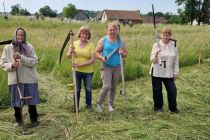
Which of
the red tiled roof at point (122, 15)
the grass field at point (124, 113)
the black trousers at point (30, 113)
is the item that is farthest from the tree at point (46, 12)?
the black trousers at point (30, 113)

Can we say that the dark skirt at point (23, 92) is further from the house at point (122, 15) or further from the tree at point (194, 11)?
the house at point (122, 15)

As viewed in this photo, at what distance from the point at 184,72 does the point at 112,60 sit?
406 centimetres

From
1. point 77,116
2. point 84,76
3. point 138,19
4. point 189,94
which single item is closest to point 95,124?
point 77,116

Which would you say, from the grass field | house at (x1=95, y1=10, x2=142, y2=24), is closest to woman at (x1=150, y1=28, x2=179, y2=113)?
the grass field

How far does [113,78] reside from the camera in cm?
575

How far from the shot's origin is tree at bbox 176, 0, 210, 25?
5897 cm

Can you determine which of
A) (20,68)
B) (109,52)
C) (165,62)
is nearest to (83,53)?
(109,52)

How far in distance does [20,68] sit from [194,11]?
5730 cm

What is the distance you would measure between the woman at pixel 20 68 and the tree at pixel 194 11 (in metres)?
55.8

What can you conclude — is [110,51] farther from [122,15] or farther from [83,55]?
[122,15]

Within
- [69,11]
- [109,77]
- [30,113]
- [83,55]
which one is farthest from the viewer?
[69,11]

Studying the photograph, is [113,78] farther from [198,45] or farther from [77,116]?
[198,45]

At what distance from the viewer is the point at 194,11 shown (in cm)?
5941

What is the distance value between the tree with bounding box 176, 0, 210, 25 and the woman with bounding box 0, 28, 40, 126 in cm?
5585
